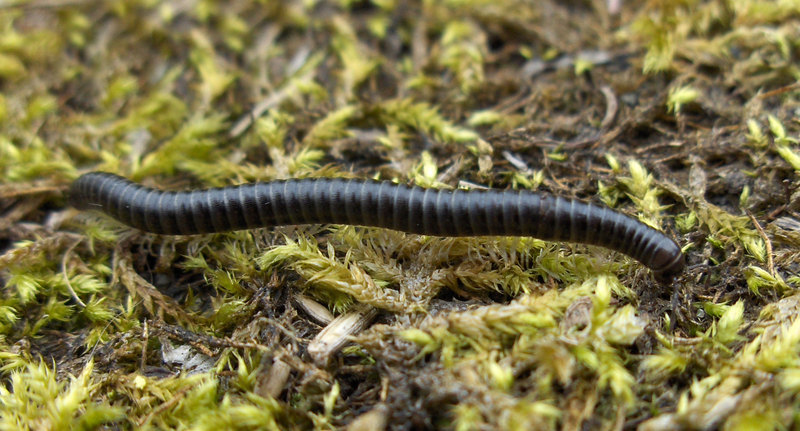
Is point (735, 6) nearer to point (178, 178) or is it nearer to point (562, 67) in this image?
point (562, 67)

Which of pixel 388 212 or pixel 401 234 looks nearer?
pixel 388 212

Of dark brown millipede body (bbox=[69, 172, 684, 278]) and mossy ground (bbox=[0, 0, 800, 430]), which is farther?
dark brown millipede body (bbox=[69, 172, 684, 278])

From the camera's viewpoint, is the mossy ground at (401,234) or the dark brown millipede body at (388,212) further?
the dark brown millipede body at (388,212)

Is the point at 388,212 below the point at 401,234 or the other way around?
the other way around

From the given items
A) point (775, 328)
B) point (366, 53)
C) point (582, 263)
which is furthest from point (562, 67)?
point (775, 328)
